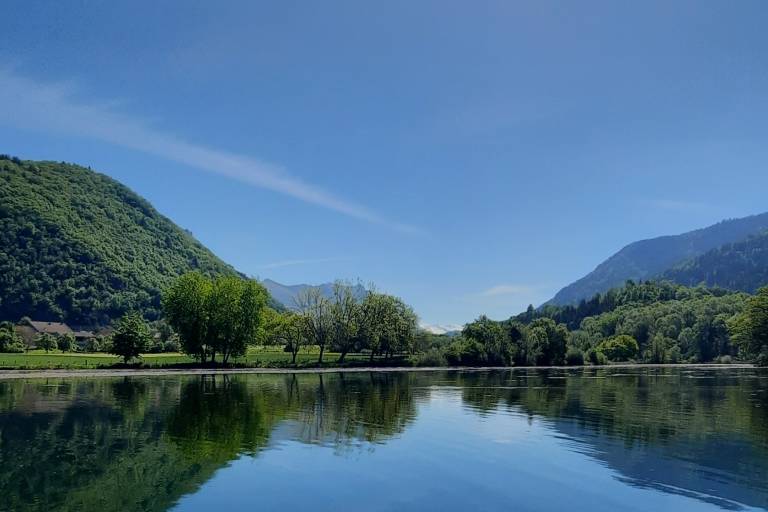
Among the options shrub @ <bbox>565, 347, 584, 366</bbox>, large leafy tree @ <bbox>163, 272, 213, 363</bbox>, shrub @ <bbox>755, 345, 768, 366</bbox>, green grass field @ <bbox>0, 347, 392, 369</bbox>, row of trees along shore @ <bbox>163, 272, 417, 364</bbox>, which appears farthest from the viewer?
shrub @ <bbox>565, 347, 584, 366</bbox>

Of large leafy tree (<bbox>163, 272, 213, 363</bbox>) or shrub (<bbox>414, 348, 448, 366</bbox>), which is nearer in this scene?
large leafy tree (<bbox>163, 272, 213, 363</bbox>)

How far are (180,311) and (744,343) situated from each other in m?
112

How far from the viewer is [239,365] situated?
302 ft

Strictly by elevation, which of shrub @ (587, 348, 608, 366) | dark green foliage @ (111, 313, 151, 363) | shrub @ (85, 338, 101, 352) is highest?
dark green foliage @ (111, 313, 151, 363)

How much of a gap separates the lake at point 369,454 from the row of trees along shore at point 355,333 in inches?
1602

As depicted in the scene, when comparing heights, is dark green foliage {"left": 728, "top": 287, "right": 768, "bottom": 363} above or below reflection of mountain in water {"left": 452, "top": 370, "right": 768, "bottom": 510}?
above

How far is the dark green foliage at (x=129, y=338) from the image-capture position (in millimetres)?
78581

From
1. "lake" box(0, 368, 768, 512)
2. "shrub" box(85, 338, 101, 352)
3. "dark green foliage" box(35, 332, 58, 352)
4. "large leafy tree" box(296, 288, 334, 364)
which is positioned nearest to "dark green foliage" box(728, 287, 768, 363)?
"lake" box(0, 368, 768, 512)

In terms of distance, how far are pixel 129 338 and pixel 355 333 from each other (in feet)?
137

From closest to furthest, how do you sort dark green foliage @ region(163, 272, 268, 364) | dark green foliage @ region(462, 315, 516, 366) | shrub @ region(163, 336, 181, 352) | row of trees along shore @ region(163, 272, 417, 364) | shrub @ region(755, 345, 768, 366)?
dark green foliage @ region(163, 272, 268, 364), row of trees along shore @ region(163, 272, 417, 364), shrub @ region(755, 345, 768, 366), shrub @ region(163, 336, 181, 352), dark green foliage @ region(462, 315, 516, 366)

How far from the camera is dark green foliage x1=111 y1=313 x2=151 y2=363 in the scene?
78.6m

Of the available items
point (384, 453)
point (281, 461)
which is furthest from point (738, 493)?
point (281, 461)

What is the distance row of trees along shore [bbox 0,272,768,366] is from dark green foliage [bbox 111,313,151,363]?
0.13 m

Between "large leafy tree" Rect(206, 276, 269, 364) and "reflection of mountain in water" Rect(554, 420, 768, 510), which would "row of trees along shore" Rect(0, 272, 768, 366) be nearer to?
"large leafy tree" Rect(206, 276, 269, 364)
